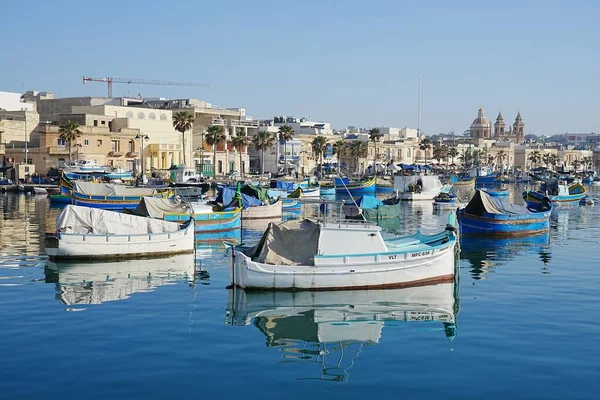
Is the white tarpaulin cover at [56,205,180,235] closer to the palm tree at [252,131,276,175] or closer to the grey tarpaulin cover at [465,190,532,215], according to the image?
the grey tarpaulin cover at [465,190,532,215]

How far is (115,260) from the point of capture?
117 ft

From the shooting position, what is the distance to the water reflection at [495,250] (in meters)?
37.7

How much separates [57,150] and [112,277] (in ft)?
245

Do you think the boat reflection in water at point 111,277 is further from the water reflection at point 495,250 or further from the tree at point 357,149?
the tree at point 357,149

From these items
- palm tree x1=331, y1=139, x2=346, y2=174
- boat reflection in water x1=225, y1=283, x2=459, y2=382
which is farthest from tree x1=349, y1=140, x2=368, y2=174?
boat reflection in water x1=225, y1=283, x2=459, y2=382

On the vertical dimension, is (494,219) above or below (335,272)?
above

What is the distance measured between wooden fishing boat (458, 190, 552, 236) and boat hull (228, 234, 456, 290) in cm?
2064

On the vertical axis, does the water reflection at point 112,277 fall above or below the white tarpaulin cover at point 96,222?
below

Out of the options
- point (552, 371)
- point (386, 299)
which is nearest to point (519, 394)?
point (552, 371)

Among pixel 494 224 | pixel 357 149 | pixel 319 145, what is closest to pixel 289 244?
pixel 494 224

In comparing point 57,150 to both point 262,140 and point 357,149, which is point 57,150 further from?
point 357,149

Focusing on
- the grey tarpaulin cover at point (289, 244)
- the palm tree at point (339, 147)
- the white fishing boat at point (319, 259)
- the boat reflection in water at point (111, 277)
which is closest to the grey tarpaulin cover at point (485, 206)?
the boat reflection in water at point (111, 277)

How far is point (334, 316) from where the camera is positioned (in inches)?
998

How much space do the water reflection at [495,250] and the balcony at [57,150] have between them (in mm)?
67893
